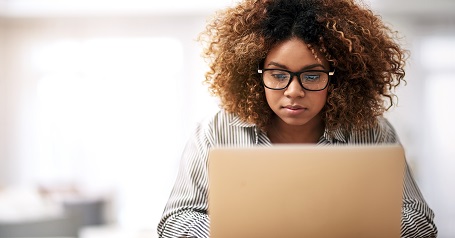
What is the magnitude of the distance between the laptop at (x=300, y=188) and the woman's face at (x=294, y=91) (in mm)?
394

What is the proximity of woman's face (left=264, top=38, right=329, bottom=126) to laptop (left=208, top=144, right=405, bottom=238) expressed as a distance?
0.39 meters

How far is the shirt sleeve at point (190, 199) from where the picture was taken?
1.33m

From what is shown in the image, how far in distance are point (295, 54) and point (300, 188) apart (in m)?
0.48

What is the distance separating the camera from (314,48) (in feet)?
4.82

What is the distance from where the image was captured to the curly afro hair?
4.94ft

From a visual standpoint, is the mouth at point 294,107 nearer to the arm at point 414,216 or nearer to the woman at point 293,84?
the woman at point 293,84

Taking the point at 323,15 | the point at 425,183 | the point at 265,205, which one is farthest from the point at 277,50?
the point at 425,183

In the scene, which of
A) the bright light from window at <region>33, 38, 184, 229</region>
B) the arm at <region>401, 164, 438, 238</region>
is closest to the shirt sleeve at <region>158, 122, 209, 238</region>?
the arm at <region>401, 164, 438, 238</region>

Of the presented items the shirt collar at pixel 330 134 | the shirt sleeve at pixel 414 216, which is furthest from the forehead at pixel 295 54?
the shirt sleeve at pixel 414 216

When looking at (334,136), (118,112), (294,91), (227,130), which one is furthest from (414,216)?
(118,112)

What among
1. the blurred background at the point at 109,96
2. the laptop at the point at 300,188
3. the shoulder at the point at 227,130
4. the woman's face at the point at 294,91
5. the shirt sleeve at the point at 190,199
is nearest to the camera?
the laptop at the point at 300,188

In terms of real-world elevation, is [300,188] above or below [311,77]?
below

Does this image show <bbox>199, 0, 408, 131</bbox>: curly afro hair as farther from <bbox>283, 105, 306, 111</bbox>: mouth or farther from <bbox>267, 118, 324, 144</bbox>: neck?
<bbox>283, 105, 306, 111</bbox>: mouth

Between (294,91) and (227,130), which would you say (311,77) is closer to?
(294,91)
